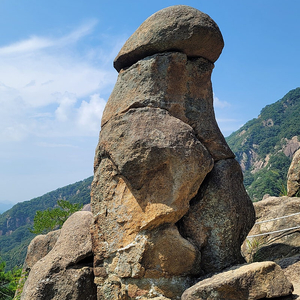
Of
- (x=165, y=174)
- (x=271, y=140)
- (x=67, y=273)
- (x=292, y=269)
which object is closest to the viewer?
(x=165, y=174)

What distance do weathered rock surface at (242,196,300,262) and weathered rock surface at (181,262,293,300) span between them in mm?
2735

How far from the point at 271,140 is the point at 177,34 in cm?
7274

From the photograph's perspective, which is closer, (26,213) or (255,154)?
(255,154)

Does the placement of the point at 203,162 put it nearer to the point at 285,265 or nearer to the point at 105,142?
the point at 105,142

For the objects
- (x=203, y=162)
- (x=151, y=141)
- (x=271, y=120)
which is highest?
(x=271, y=120)

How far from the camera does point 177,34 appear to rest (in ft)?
23.0

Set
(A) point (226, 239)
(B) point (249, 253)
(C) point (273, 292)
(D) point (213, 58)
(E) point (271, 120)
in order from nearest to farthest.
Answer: (C) point (273, 292)
(A) point (226, 239)
(D) point (213, 58)
(B) point (249, 253)
(E) point (271, 120)

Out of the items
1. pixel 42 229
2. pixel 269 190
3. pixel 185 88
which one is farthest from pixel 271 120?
pixel 185 88

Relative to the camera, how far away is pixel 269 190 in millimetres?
42656

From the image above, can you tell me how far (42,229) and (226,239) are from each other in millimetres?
11870

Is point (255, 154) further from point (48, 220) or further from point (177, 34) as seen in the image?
point (177, 34)

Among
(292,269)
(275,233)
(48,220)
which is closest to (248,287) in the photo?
(292,269)

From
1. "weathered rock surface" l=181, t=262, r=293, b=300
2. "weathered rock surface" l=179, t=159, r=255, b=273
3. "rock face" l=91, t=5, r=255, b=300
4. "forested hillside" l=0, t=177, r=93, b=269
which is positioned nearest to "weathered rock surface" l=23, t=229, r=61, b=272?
"rock face" l=91, t=5, r=255, b=300

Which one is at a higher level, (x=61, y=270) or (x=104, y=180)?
(x=104, y=180)
